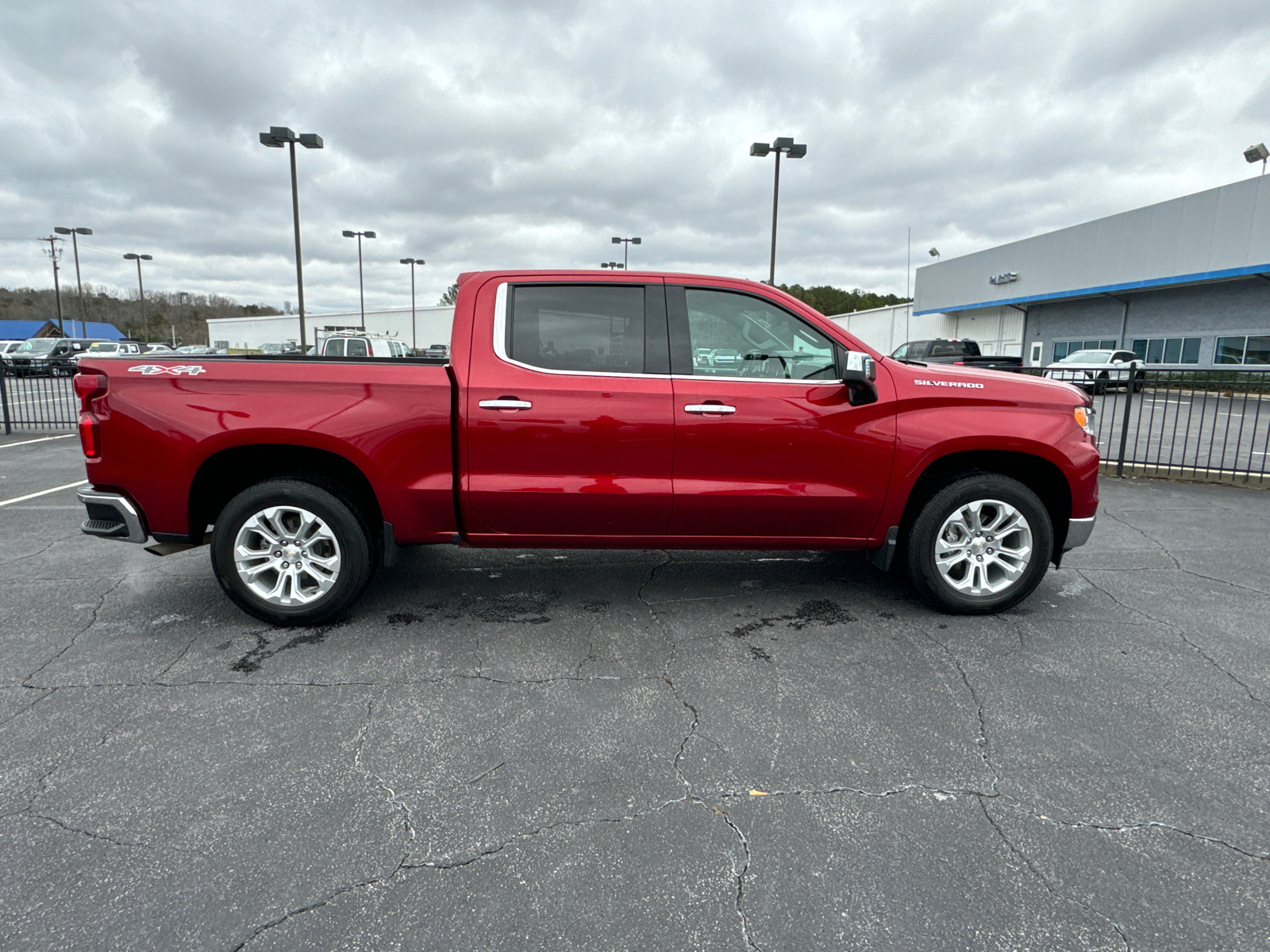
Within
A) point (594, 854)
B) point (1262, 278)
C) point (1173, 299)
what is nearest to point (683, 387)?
point (594, 854)

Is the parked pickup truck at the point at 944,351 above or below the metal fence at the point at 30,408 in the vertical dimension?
above

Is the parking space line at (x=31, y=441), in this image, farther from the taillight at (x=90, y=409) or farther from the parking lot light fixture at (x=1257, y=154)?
the parking lot light fixture at (x=1257, y=154)

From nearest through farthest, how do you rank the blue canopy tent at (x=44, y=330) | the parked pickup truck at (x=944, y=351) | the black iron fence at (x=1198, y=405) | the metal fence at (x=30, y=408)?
the black iron fence at (x=1198, y=405) → the metal fence at (x=30, y=408) → the parked pickup truck at (x=944, y=351) → the blue canopy tent at (x=44, y=330)

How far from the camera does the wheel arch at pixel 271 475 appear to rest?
3986mm

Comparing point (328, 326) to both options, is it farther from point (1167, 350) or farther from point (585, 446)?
point (585, 446)

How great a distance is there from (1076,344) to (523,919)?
39.0 meters

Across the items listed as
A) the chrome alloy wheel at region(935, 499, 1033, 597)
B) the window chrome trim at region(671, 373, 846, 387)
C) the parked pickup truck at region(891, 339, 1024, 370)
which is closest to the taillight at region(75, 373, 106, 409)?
the window chrome trim at region(671, 373, 846, 387)

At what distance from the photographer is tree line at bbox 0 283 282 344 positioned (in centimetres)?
9075

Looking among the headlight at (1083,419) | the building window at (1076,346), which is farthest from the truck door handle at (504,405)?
the building window at (1076,346)

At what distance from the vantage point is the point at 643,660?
3.66 m

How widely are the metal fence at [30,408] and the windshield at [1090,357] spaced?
30071 mm

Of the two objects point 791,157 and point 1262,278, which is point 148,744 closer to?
point 791,157

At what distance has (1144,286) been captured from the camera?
28.0 metres

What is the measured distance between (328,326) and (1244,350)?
62611 mm
